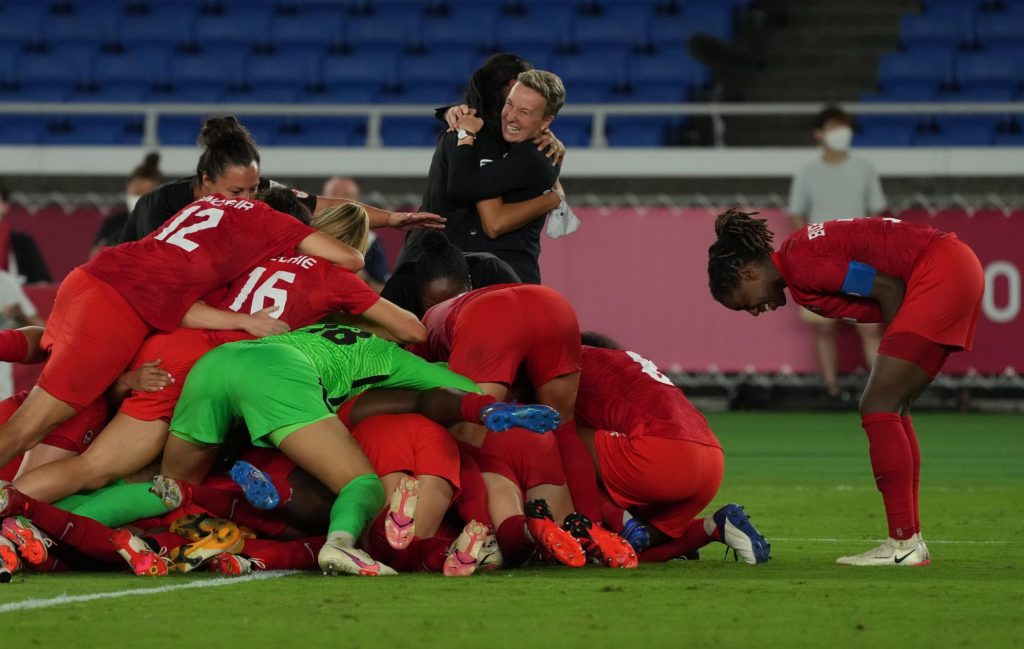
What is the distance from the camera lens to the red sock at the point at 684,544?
18.8 ft

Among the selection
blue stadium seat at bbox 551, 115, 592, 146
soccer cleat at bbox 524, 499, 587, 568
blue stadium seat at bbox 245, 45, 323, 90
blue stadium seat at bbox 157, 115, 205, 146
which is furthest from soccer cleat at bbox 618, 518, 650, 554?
blue stadium seat at bbox 245, 45, 323, 90

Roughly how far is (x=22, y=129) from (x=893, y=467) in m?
13.0

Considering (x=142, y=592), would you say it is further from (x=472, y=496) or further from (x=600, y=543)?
(x=600, y=543)

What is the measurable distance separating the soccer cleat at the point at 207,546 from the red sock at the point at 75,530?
205mm

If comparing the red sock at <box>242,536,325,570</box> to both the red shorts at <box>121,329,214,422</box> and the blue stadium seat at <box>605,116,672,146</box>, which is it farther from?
the blue stadium seat at <box>605,116,672,146</box>

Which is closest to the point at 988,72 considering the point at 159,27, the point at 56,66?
the point at 159,27

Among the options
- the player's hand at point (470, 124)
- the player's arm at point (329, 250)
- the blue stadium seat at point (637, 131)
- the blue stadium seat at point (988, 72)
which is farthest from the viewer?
the blue stadium seat at point (988, 72)

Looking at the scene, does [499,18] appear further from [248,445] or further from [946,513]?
[248,445]

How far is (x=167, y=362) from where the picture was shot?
5551mm

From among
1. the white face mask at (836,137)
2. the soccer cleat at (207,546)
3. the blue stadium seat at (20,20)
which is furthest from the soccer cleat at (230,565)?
the blue stadium seat at (20,20)

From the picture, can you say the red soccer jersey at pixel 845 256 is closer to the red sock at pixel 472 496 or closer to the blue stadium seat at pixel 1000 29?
the red sock at pixel 472 496

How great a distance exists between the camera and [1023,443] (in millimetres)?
10953

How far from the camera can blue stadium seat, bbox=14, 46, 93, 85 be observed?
17.2 meters

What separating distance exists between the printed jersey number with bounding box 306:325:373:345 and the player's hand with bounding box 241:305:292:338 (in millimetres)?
112
